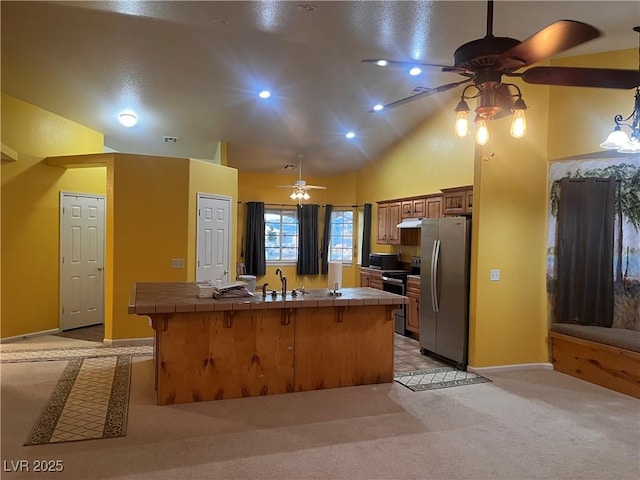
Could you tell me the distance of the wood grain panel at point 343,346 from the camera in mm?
4074

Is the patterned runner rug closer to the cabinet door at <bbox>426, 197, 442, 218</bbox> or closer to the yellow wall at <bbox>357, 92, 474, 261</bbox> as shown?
the cabinet door at <bbox>426, 197, 442, 218</bbox>

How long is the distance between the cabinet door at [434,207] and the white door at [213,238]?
9.83ft

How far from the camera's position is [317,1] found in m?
3.45

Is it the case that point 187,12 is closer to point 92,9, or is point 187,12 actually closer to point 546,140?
point 92,9

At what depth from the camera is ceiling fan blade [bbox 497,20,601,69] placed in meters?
1.88

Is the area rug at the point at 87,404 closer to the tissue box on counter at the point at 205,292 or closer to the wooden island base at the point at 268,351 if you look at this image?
the wooden island base at the point at 268,351

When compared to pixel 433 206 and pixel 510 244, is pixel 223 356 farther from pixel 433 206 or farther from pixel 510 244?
pixel 433 206

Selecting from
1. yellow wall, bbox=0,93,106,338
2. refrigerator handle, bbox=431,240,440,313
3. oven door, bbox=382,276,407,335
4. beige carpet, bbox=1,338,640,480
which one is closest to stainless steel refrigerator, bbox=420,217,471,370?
refrigerator handle, bbox=431,240,440,313

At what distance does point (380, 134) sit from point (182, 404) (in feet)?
17.3

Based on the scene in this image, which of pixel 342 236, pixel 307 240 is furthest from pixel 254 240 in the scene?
pixel 342 236

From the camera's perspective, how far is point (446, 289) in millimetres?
5105

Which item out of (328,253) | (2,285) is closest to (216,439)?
(2,285)

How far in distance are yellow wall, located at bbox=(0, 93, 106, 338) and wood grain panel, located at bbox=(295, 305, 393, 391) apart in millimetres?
4114

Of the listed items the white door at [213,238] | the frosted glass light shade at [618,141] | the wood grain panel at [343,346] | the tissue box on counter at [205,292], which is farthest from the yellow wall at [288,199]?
the frosted glass light shade at [618,141]
